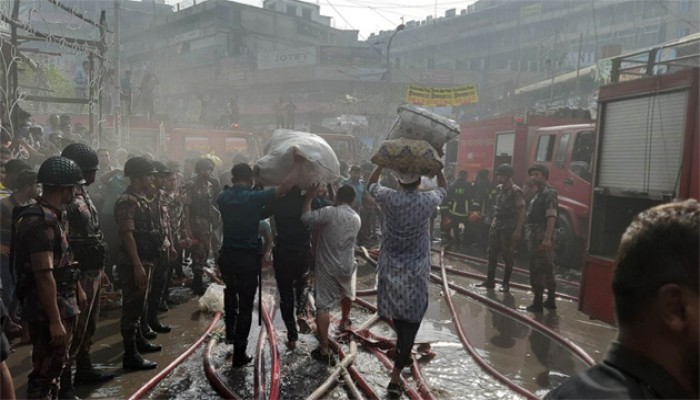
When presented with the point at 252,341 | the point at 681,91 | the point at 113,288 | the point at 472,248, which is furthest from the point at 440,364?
the point at 472,248

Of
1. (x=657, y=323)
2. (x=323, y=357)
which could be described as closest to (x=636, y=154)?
(x=323, y=357)

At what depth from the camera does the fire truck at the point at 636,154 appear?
13.1 ft

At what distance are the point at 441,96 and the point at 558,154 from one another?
34.6 ft

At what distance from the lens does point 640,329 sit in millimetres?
1111

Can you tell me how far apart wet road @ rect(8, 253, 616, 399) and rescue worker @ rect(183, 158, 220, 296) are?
1.60 ft

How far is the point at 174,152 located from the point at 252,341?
886 cm

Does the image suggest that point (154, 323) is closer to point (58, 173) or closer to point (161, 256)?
point (161, 256)

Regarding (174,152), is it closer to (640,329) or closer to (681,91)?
(681,91)

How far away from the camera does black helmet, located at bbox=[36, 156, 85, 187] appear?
310 cm

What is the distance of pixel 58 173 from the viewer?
3.12m

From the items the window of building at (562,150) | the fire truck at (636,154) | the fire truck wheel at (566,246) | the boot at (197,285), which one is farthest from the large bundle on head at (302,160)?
the window of building at (562,150)

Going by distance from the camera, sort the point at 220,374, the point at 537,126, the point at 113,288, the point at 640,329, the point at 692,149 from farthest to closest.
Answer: the point at 537,126
the point at 113,288
the point at 220,374
the point at 692,149
the point at 640,329

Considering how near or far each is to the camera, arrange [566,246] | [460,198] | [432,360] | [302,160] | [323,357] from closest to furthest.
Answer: [302,160], [323,357], [432,360], [566,246], [460,198]

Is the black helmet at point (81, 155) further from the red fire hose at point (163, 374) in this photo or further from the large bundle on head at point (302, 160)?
the red fire hose at point (163, 374)
